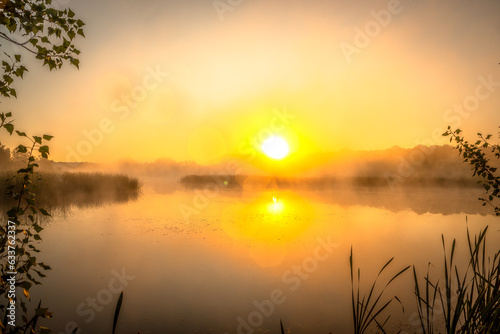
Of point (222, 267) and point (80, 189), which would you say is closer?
point (222, 267)

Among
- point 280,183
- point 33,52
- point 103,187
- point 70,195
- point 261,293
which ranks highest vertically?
point 280,183

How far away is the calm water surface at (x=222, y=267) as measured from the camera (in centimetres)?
593

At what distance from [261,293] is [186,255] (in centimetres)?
390

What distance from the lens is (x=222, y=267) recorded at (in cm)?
909

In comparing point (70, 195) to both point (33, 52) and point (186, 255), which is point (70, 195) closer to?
point (186, 255)

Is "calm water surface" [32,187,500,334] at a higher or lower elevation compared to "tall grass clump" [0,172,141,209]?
lower

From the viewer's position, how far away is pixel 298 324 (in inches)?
228

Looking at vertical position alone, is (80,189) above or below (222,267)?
above

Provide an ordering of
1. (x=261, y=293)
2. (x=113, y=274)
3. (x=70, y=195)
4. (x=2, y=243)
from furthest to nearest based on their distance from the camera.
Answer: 1. (x=70, y=195)
2. (x=113, y=274)
3. (x=261, y=293)
4. (x=2, y=243)

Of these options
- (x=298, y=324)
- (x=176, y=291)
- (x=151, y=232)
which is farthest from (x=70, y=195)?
(x=298, y=324)

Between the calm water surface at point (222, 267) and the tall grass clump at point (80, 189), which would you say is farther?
the tall grass clump at point (80, 189)

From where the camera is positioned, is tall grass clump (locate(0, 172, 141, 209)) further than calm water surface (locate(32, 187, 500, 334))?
Yes

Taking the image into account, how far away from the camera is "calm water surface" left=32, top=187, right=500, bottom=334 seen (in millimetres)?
5926

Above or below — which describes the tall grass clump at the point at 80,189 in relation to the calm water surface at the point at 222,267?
above
